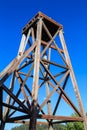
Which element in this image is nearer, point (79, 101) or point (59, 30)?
point (79, 101)

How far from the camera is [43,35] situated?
1285 cm

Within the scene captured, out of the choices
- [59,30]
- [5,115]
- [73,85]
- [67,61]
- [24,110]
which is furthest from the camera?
[59,30]

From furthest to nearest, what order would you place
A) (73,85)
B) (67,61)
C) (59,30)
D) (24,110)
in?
(59,30) → (67,61) → (73,85) → (24,110)

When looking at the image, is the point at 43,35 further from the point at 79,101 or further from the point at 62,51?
the point at 79,101

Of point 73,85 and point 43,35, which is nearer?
point 73,85

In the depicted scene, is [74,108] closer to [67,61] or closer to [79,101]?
[79,101]

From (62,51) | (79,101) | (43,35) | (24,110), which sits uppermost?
(43,35)

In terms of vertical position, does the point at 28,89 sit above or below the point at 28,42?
below

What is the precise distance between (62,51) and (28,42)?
1.98 metres

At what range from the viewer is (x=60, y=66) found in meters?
11.3

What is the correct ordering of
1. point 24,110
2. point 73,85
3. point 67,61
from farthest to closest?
point 67,61
point 73,85
point 24,110

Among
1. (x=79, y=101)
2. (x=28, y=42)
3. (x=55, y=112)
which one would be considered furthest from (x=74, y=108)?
(x=28, y=42)

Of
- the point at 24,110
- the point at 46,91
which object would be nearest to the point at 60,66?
the point at 46,91

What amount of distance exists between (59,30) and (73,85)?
349cm
